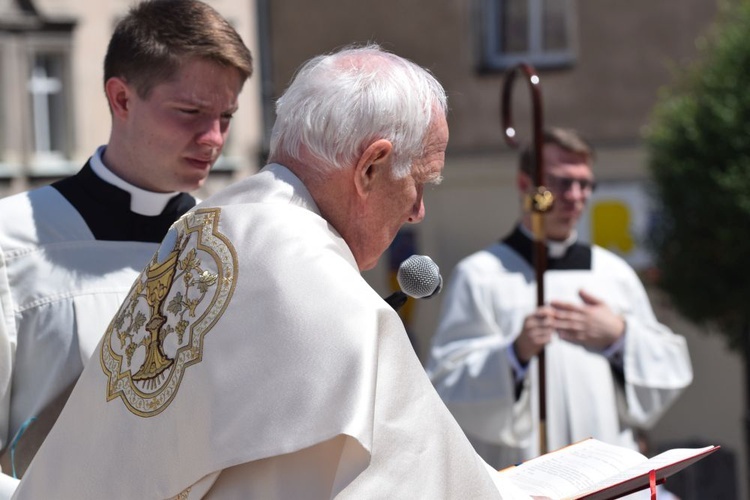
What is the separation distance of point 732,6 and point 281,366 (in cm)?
986

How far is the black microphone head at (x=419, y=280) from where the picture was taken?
2.38m

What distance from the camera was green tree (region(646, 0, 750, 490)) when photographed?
966cm

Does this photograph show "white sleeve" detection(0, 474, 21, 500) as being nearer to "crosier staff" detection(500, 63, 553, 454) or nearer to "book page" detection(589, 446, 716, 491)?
"book page" detection(589, 446, 716, 491)

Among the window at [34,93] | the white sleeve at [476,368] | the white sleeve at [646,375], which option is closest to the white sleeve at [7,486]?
the white sleeve at [476,368]

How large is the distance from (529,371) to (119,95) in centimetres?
249

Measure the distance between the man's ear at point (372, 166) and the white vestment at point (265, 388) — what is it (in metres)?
0.10

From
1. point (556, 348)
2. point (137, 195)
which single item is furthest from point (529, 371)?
point (137, 195)

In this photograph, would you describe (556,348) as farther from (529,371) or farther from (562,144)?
(562,144)

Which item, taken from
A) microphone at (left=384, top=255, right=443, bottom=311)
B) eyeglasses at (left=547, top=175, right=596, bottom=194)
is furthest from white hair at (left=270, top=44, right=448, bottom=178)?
eyeglasses at (left=547, top=175, right=596, bottom=194)

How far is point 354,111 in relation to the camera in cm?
228

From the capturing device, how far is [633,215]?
1349cm

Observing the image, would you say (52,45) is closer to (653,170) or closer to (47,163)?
(47,163)

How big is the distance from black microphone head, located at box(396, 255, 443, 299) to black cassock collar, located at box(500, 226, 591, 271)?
3012 millimetres

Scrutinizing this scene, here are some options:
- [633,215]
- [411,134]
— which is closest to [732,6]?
[633,215]
